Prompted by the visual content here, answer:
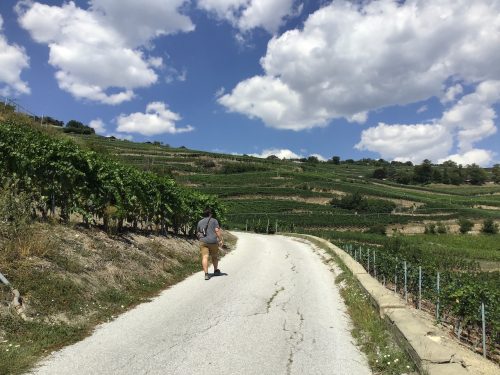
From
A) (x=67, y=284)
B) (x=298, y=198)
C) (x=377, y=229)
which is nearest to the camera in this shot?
(x=67, y=284)

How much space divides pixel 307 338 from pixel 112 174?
931cm

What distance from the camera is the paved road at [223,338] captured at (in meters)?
5.41

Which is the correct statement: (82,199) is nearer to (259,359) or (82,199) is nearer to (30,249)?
(30,249)

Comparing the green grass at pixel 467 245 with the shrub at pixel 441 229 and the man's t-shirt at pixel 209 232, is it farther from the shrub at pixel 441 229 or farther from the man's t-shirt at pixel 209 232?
the man's t-shirt at pixel 209 232

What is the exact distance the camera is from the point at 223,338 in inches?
259

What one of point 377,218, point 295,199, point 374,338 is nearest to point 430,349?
point 374,338

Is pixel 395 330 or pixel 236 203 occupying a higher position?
pixel 236 203

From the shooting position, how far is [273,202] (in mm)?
77375

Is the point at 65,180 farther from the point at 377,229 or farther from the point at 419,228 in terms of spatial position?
the point at 419,228

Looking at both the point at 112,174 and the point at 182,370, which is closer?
the point at 182,370

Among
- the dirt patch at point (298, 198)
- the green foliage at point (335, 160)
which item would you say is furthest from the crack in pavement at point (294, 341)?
the green foliage at point (335, 160)

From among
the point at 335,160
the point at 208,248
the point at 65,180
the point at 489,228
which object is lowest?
the point at 208,248

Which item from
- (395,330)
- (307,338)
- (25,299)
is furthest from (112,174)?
(395,330)

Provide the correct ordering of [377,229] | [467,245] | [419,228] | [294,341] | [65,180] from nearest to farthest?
1. [294,341]
2. [65,180]
3. [467,245]
4. [377,229]
5. [419,228]
